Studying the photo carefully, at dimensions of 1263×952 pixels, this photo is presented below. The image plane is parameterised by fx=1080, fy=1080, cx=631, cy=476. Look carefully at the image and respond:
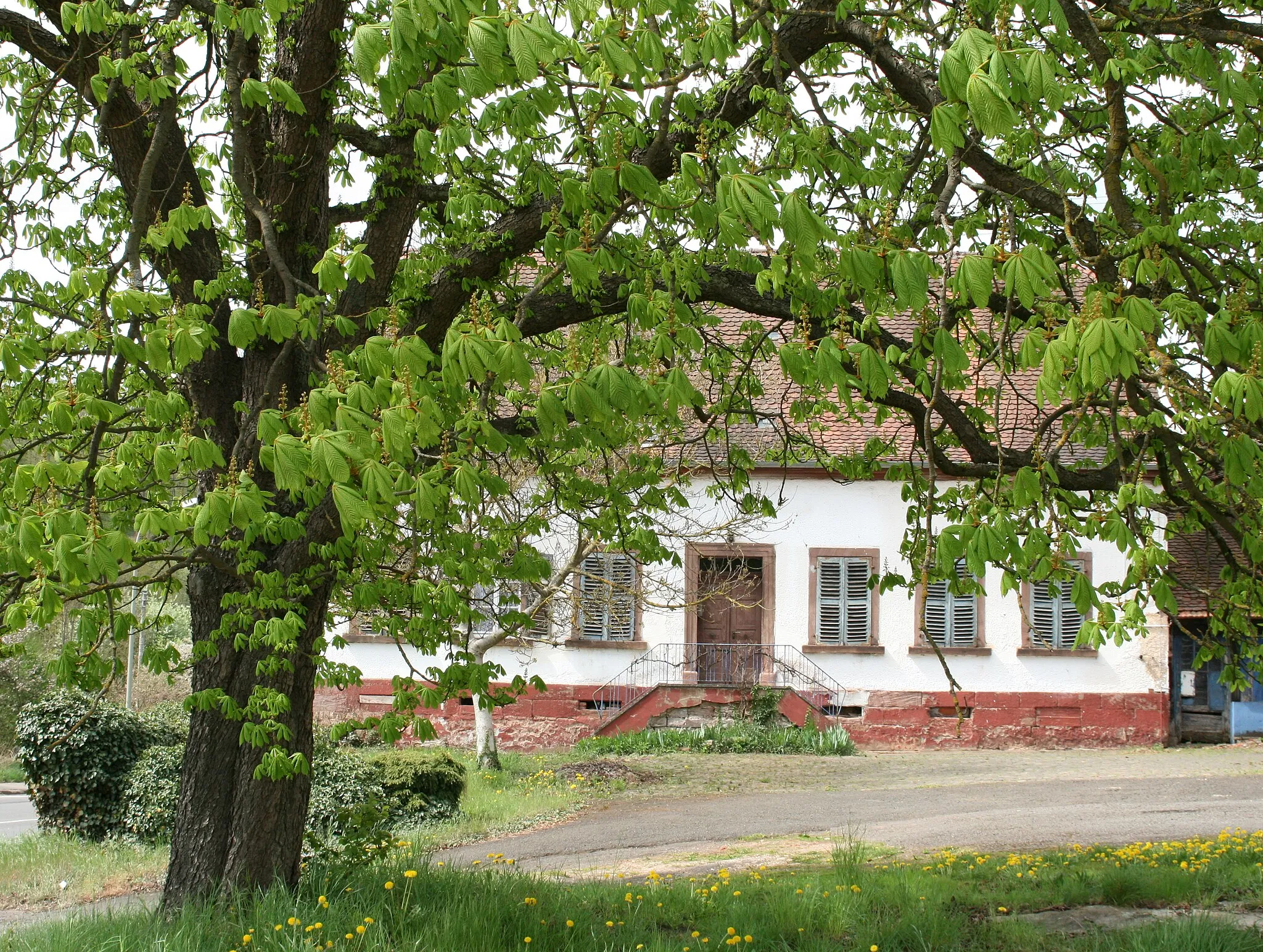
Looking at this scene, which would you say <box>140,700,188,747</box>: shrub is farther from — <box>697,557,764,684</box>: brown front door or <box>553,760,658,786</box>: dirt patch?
<box>697,557,764,684</box>: brown front door

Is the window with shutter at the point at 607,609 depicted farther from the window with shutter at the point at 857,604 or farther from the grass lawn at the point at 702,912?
the grass lawn at the point at 702,912

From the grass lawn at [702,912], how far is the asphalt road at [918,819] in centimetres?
242

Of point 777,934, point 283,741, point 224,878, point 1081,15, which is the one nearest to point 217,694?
point 283,741

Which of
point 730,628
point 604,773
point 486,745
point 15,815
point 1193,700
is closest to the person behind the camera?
point 604,773

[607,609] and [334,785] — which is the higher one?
[607,609]


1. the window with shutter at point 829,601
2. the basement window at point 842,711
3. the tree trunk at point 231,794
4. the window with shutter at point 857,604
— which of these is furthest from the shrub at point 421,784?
the window with shutter at point 857,604

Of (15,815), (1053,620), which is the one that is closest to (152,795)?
(15,815)

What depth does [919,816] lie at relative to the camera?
1302cm

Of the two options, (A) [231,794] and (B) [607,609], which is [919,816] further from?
(A) [231,794]

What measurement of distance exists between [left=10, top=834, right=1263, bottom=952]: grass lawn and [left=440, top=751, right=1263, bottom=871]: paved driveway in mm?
2377

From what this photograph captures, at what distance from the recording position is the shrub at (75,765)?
1252 centimetres

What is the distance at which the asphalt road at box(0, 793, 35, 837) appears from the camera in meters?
15.3

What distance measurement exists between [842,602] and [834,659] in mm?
1041

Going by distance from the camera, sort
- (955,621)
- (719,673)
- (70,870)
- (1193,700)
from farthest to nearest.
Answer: (719,673), (1193,700), (955,621), (70,870)
